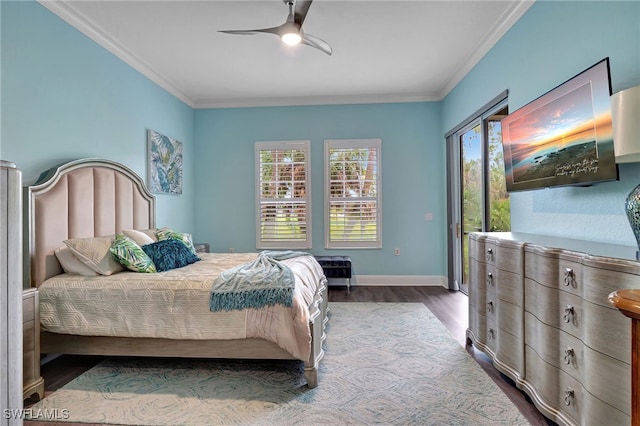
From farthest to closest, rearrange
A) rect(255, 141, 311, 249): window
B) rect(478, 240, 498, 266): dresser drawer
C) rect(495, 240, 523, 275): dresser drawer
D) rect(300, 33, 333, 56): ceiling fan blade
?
1. rect(255, 141, 311, 249): window
2. rect(300, 33, 333, 56): ceiling fan blade
3. rect(478, 240, 498, 266): dresser drawer
4. rect(495, 240, 523, 275): dresser drawer

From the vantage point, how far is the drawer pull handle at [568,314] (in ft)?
4.97

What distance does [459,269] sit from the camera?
14.6 ft

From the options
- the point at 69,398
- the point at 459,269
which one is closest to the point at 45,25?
the point at 69,398

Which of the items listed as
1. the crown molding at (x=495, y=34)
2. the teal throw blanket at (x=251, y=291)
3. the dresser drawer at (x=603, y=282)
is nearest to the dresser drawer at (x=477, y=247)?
the dresser drawer at (x=603, y=282)

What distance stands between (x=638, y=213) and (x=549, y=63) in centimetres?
152

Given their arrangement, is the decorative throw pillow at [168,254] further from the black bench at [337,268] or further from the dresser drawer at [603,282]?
the dresser drawer at [603,282]

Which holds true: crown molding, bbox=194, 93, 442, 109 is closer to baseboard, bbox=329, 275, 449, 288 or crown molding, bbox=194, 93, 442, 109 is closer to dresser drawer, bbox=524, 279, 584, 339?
baseboard, bbox=329, 275, 449, 288

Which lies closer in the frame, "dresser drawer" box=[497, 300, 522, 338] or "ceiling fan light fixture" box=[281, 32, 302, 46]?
"dresser drawer" box=[497, 300, 522, 338]

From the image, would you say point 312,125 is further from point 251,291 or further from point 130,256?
point 251,291

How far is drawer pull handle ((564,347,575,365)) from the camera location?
4.98 ft

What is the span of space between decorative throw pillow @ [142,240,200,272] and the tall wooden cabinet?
4.34 ft

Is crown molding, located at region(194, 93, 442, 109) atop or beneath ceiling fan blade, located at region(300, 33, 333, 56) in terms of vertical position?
atop

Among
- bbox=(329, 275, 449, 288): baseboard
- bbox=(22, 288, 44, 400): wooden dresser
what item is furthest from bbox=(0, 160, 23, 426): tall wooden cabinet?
bbox=(329, 275, 449, 288): baseboard

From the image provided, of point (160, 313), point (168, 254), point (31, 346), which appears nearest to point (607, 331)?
point (160, 313)
